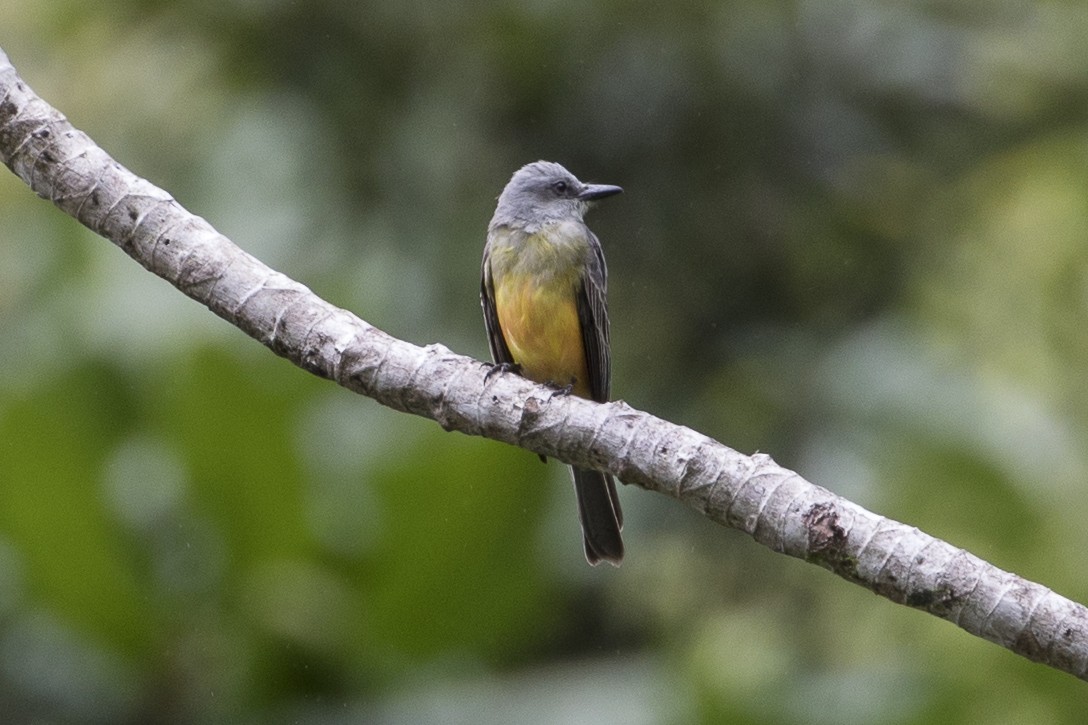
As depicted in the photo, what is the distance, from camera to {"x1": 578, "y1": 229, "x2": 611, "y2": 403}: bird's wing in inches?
200

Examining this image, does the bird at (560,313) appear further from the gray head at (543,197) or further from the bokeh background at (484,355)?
the bokeh background at (484,355)

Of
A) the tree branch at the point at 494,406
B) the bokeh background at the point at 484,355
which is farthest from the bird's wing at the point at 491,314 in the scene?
the tree branch at the point at 494,406

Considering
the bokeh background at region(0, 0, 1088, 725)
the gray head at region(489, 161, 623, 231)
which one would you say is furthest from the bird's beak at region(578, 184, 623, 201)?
the bokeh background at region(0, 0, 1088, 725)

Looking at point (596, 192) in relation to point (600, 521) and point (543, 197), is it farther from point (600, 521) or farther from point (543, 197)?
point (600, 521)

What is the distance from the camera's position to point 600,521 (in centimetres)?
495

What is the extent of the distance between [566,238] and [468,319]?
2.40 meters

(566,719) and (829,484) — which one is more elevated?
(829,484)

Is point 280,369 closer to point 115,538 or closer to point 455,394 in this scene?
point 115,538

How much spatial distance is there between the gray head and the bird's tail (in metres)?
1.00

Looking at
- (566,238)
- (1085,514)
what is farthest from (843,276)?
(566,238)

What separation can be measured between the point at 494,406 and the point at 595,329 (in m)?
1.45

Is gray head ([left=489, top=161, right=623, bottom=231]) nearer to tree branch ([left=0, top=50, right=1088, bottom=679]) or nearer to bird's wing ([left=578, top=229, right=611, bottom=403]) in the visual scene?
bird's wing ([left=578, top=229, right=611, bottom=403])

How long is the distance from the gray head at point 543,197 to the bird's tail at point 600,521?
1.00 m

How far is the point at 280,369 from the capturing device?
5.72 m
